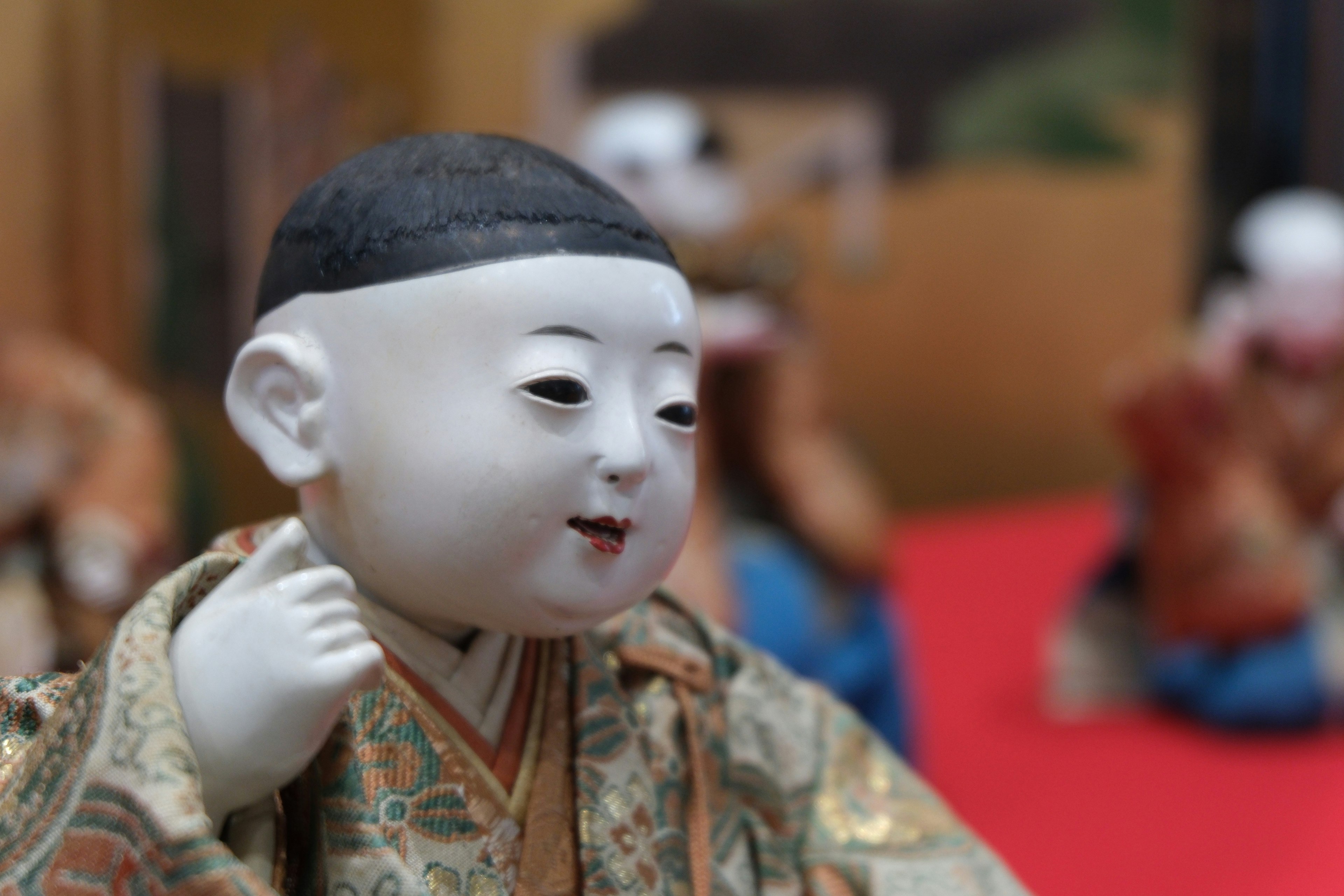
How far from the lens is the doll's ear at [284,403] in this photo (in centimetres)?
85

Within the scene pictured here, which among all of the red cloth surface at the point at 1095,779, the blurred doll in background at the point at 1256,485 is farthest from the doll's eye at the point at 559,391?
the blurred doll in background at the point at 1256,485

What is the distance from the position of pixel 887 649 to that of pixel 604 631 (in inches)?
49.3

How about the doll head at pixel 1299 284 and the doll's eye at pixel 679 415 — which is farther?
the doll head at pixel 1299 284

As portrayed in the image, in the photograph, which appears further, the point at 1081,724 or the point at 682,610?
the point at 1081,724

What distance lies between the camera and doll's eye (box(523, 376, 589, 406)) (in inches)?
32.5

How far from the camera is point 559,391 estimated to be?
832 millimetres

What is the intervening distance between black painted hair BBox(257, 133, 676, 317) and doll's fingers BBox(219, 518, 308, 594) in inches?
6.3

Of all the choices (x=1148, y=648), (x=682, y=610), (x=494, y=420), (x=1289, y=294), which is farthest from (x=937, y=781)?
(x=494, y=420)

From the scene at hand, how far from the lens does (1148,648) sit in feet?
8.59

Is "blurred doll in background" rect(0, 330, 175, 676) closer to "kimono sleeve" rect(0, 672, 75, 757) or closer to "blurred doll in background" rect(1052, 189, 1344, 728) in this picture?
"kimono sleeve" rect(0, 672, 75, 757)

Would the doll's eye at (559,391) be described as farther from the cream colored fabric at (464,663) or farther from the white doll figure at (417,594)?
the cream colored fabric at (464,663)

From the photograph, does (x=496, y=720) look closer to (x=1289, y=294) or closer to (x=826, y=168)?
(x=1289, y=294)

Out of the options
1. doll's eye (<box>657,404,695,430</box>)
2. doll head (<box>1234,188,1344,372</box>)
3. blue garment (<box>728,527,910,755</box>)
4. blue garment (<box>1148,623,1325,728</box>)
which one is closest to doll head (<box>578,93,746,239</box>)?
blue garment (<box>728,527,910,755</box>)

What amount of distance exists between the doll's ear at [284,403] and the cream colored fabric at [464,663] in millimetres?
94
